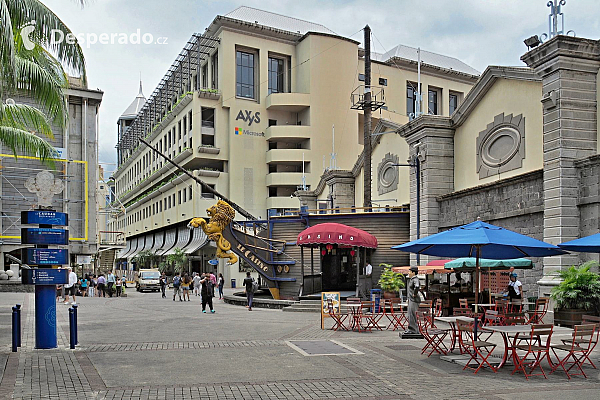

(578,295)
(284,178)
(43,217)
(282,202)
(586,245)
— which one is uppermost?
(284,178)

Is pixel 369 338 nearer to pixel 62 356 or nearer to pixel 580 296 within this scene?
pixel 580 296

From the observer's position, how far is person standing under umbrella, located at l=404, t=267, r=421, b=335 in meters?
13.3

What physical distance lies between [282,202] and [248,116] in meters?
8.24

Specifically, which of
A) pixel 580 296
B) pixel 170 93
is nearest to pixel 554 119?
pixel 580 296

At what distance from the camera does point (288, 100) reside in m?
53.4

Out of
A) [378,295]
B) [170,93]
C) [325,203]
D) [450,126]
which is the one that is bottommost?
[378,295]

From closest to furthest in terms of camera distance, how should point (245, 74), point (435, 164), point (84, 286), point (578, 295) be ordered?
1. point (578, 295)
2. point (435, 164)
3. point (84, 286)
4. point (245, 74)

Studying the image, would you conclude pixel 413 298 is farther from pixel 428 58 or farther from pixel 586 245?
pixel 428 58

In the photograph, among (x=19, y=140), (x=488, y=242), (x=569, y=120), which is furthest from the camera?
(x=19, y=140)

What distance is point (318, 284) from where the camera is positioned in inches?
994

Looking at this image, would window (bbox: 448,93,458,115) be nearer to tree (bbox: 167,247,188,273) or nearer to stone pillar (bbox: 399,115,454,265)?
tree (bbox: 167,247,188,273)

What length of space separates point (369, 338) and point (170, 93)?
55592 millimetres

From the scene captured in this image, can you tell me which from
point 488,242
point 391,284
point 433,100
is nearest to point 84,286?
point 391,284

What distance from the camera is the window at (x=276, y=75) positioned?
55.2m
